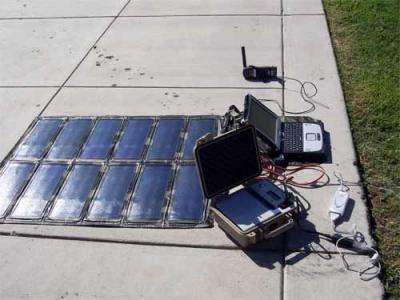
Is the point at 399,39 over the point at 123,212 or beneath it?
over

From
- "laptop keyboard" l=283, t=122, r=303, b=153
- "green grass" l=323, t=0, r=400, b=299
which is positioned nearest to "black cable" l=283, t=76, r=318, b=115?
"green grass" l=323, t=0, r=400, b=299

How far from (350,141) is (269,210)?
141cm

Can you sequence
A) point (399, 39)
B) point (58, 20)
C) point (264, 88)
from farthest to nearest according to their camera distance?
1. point (58, 20)
2. point (399, 39)
3. point (264, 88)

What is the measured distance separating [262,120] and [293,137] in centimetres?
39

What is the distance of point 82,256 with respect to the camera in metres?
3.78

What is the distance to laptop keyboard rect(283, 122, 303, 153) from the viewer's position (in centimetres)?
439

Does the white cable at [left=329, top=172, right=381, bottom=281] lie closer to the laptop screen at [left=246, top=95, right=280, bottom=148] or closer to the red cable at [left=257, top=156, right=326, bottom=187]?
the red cable at [left=257, top=156, right=326, bottom=187]

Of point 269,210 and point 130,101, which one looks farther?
point 130,101

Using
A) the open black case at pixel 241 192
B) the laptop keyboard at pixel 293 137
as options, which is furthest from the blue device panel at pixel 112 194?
the laptop keyboard at pixel 293 137

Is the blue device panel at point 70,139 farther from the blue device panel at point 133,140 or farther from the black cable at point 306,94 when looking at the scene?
the black cable at point 306,94

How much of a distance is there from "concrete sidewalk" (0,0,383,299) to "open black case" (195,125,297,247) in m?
0.21

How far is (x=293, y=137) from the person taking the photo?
14.7ft

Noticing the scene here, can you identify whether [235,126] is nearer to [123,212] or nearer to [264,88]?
[123,212]

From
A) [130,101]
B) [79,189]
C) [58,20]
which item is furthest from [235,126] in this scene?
[58,20]
